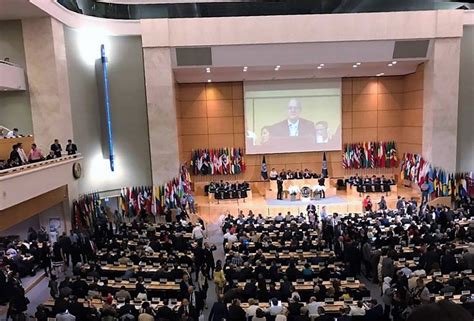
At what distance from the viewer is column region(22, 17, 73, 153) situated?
56.4 ft

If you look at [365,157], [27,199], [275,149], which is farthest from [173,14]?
[365,157]

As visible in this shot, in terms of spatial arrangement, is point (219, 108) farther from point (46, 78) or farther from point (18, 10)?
point (18, 10)

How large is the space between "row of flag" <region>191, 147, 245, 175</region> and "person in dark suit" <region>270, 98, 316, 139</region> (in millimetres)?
2880

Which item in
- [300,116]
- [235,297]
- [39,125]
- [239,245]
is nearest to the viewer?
[235,297]

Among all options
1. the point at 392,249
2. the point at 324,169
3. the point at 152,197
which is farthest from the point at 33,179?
the point at 324,169

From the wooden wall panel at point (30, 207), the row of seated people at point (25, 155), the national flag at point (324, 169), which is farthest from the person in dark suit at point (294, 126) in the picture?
the wooden wall panel at point (30, 207)

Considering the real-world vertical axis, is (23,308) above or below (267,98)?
below

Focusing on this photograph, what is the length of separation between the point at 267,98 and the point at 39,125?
14085mm

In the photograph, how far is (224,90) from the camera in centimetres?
2708

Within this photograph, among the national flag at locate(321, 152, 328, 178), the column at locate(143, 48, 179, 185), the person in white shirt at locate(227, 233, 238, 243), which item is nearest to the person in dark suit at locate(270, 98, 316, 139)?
the national flag at locate(321, 152, 328, 178)

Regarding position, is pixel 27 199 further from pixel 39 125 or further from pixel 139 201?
pixel 139 201

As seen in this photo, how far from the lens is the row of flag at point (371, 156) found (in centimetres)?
2695

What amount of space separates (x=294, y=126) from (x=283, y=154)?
2062 millimetres

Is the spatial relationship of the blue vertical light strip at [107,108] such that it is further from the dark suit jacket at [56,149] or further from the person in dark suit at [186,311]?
the person in dark suit at [186,311]
